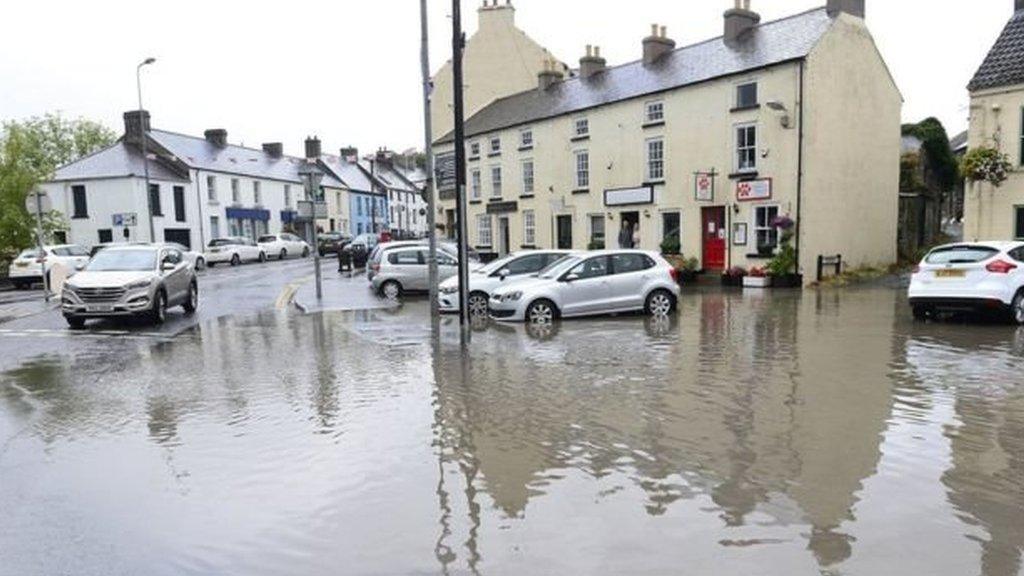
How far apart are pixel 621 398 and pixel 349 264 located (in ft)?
77.0

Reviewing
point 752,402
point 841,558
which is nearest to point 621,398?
point 752,402

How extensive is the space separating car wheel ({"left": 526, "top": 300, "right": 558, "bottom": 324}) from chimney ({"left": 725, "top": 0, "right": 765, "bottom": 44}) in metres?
15.1

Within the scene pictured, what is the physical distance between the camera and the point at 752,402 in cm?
757

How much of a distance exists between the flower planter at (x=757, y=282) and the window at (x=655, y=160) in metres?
5.69

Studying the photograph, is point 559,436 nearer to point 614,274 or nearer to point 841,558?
point 841,558

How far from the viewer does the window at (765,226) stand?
22266 millimetres

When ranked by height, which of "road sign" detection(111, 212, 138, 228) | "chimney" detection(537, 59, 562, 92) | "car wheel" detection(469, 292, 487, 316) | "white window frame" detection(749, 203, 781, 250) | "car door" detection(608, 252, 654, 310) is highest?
"chimney" detection(537, 59, 562, 92)

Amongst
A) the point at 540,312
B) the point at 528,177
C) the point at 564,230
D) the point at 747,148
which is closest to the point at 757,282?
the point at 747,148

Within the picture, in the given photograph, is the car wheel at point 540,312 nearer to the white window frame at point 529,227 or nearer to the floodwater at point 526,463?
the floodwater at point 526,463

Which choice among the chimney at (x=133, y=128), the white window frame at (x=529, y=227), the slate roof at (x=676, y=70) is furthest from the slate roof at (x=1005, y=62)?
the chimney at (x=133, y=128)

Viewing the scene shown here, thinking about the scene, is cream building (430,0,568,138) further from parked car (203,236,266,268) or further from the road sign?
the road sign

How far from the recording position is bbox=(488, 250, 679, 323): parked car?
14562 mm

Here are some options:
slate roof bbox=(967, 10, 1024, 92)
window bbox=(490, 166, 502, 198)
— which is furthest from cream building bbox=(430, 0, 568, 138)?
slate roof bbox=(967, 10, 1024, 92)

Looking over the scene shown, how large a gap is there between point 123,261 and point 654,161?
1710 centimetres
